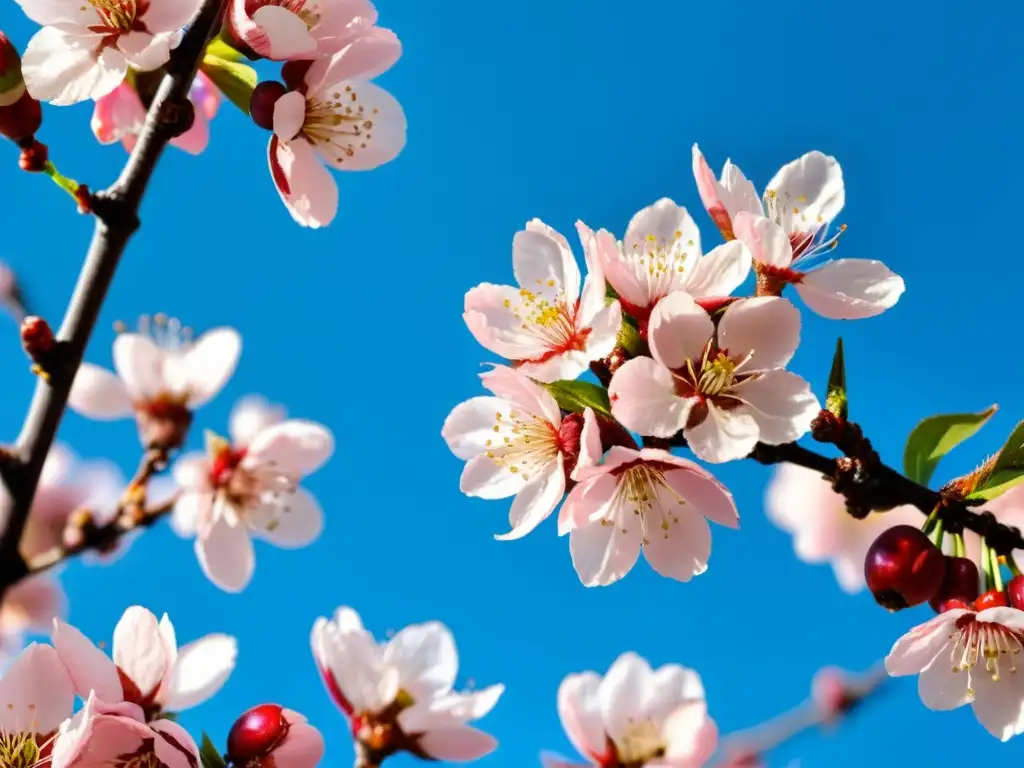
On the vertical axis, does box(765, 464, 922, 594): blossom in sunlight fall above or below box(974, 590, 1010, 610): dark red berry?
above

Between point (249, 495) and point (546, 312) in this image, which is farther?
point (249, 495)

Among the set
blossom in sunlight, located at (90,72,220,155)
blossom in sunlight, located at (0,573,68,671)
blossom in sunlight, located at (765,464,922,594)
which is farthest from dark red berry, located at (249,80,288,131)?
blossom in sunlight, located at (0,573,68,671)

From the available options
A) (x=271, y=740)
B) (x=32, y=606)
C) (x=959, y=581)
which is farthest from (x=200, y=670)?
(x=32, y=606)

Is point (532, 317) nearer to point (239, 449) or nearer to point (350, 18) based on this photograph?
point (350, 18)

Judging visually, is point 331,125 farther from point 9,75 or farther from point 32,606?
point 32,606

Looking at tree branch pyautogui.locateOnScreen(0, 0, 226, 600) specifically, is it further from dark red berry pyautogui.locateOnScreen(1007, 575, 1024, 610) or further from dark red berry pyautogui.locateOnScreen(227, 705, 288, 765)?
dark red berry pyautogui.locateOnScreen(1007, 575, 1024, 610)

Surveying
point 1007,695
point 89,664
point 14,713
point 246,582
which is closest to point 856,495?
point 1007,695
